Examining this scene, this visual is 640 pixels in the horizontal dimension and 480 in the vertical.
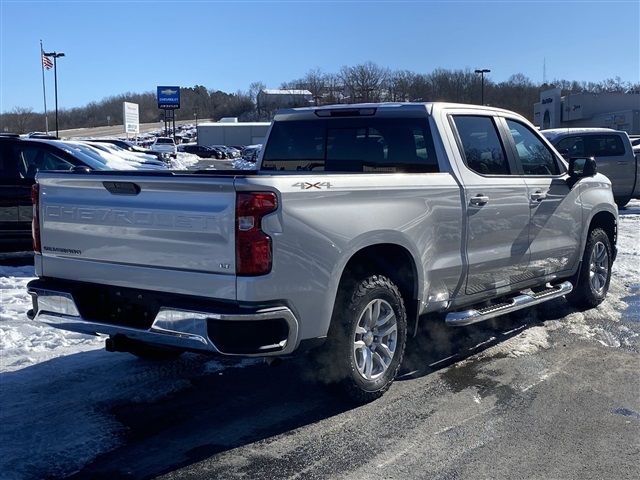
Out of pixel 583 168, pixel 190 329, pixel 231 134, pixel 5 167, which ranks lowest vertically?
pixel 190 329

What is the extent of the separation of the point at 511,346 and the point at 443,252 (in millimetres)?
1551

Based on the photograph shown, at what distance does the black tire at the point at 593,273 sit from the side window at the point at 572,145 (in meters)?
9.05

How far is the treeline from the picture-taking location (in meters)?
12.3

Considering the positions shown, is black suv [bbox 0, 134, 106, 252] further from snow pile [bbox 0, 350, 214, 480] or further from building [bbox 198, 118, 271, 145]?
building [bbox 198, 118, 271, 145]

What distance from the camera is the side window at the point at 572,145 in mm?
16311

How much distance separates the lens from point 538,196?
20.7 ft

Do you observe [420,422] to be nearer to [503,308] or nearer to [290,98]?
[503,308]

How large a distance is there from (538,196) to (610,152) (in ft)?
38.7

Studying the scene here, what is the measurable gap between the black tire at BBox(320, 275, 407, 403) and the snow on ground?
1.39 meters

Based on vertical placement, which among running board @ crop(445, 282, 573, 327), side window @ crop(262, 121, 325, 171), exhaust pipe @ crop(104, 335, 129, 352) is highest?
side window @ crop(262, 121, 325, 171)

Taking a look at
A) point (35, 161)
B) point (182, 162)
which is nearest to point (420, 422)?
point (35, 161)

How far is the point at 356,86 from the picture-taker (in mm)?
12859

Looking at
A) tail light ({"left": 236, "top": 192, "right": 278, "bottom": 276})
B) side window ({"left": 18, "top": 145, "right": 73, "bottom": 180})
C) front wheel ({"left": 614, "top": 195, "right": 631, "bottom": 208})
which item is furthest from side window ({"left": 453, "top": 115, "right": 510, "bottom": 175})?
front wheel ({"left": 614, "top": 195, "right": 631, "bottom": 208})

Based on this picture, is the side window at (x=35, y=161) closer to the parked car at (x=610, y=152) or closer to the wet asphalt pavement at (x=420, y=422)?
the wet asphalt pavement at (x=420, y=422)
